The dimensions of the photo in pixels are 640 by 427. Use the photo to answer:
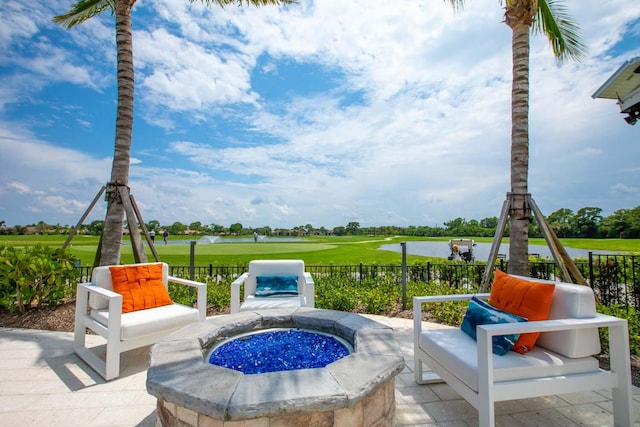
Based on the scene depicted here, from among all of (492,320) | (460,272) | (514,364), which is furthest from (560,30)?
(514,364)

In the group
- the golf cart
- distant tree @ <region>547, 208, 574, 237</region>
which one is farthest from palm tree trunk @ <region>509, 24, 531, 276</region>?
distant tree @ <region>547, 208, 574, 237</region>

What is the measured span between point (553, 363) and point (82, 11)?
31.0 ft

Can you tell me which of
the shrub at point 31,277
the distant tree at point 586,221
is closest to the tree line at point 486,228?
the distant tree at point 586,221

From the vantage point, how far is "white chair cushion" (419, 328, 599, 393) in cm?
201

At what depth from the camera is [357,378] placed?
5.19 ft

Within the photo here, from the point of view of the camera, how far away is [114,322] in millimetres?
2947

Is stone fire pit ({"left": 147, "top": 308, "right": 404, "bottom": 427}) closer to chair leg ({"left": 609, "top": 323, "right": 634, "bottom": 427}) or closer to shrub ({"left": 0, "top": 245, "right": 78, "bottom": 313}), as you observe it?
chair leg ({"left": 609, "top": 323, "right": 634, "bottom": 427})

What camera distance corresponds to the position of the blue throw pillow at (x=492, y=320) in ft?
7.08

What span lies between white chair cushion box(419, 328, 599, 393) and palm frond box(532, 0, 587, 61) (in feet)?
17.8

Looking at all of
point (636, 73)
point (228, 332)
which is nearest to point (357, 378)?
point (228, 332)

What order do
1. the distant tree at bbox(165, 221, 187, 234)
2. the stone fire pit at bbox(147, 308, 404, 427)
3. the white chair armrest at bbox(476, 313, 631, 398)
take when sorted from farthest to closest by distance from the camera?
the distant tree at bbox(165, 221, 187, 234), the white chair armrest at bbox(476, 313, 631, 398), the stone fire pit at bbox(147, 308, 404, 427)

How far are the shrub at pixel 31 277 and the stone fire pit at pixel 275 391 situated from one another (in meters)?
4.13

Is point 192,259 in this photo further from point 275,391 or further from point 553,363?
point 553,363

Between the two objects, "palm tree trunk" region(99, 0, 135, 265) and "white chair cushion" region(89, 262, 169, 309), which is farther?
"palm tree trunk" region(99, 0, 135, 265)
